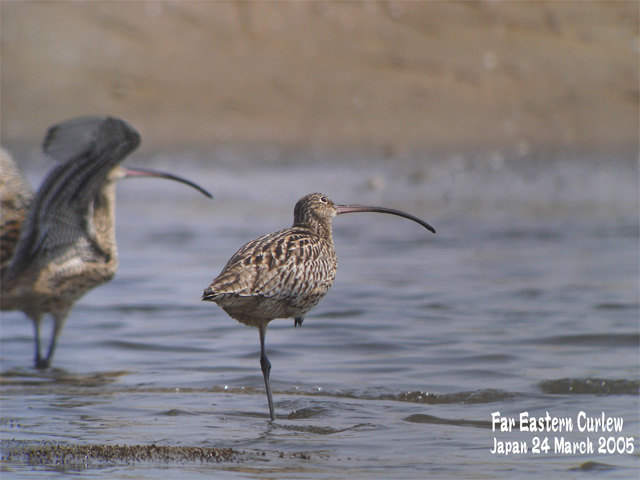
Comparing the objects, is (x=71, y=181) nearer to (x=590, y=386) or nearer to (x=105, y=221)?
(x=105, y=221)

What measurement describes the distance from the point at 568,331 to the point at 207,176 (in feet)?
32.5

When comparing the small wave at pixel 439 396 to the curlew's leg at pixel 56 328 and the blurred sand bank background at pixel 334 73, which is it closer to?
the curlew's leg at pixel 56 328

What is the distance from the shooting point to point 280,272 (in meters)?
5.64

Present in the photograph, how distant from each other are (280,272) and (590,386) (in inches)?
78.5

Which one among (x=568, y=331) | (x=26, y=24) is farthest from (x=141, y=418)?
(x=26, y=24)

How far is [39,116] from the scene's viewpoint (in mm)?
19438

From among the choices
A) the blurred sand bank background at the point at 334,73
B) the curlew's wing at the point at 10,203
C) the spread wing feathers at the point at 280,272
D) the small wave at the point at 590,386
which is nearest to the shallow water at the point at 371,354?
the small wave at the point at 590,386

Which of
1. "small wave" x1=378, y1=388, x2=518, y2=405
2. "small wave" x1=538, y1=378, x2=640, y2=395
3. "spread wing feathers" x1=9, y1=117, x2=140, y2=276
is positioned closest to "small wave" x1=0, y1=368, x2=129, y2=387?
"spread wing feathers" x1=9, y1=117, x2=140, y2=276

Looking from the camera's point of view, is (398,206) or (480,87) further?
(480,87)

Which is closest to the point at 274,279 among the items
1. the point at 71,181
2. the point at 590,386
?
the point at 71,181

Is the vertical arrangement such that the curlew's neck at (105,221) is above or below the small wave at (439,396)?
above

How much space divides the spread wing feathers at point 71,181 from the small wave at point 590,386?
2726 millimetres

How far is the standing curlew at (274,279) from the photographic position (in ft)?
18.0

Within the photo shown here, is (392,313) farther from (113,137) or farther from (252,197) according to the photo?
(252,197)
